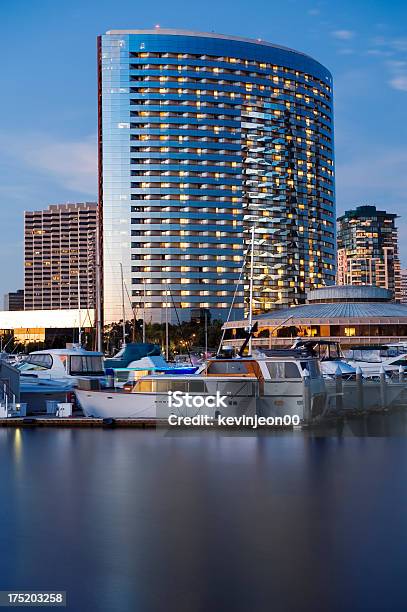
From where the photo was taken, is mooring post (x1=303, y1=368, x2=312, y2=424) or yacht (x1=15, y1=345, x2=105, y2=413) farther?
yacht (x1=15, y1=345, x2=105, y2=413)

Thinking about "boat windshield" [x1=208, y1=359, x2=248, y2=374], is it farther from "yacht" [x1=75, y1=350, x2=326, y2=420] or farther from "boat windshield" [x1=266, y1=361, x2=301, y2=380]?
"boat windshield" [x1=266, y1=361, x2=301, y2=380]

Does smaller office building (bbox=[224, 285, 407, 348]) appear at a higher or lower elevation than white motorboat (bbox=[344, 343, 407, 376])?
higher

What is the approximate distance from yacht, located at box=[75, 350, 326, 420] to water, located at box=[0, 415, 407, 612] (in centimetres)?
174

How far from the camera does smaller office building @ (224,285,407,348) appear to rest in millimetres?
135125

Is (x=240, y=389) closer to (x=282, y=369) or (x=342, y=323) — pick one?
(x=282, y=369)

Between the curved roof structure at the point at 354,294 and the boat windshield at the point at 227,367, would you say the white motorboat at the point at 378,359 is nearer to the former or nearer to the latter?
the boat windshield at the point at 227,367

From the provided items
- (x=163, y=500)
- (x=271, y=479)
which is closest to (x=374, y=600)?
(x=163, y=500)

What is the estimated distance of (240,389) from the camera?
1750 inches

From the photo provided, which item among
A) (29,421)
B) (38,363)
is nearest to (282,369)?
(29,421)

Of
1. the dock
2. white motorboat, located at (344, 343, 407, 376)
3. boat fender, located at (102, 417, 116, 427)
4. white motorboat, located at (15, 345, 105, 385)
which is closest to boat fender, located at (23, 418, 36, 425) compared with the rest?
the dock

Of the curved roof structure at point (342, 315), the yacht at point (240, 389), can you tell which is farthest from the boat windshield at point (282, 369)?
the curved roof structure at point (342, 315)

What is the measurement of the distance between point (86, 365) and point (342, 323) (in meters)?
84.4

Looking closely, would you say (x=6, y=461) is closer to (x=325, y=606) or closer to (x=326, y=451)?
(x=326, y=451)

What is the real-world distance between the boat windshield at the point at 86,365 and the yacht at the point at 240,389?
12.2m
